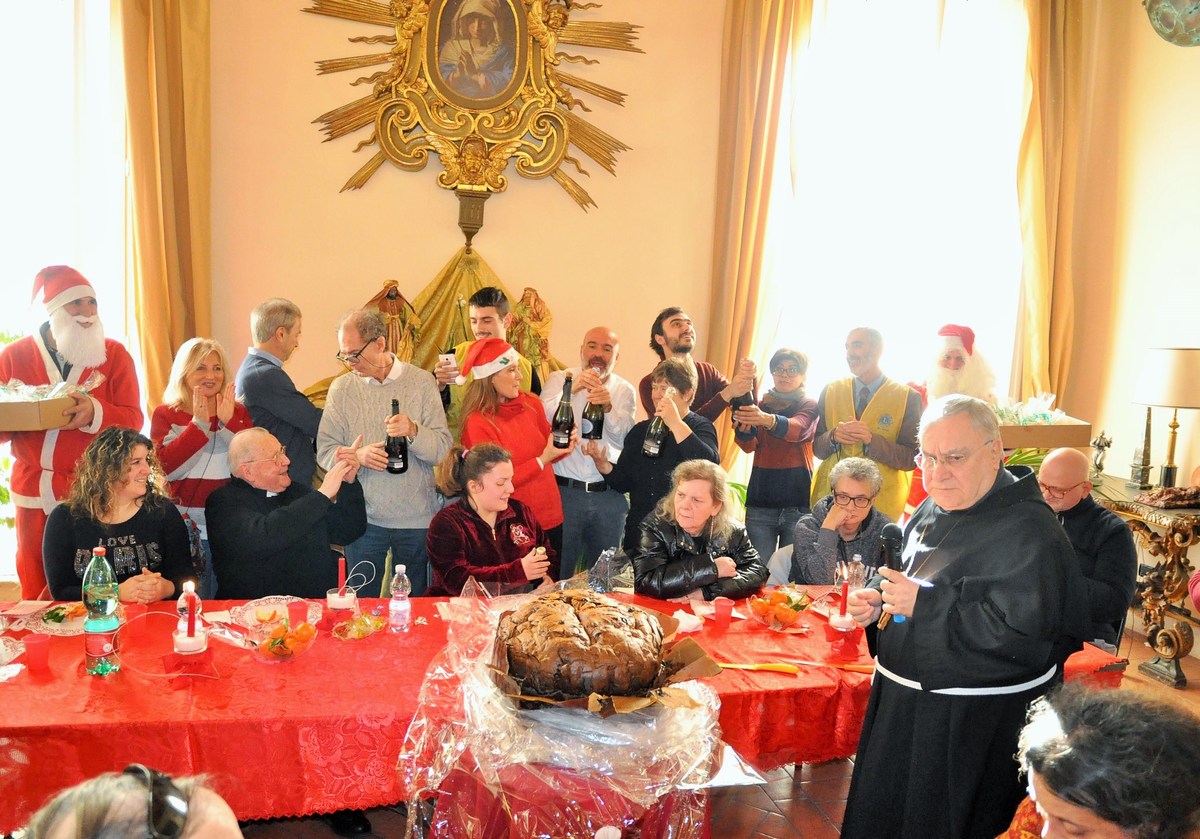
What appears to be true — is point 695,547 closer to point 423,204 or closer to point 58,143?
point 423,204

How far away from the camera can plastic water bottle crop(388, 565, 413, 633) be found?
3.07 meters

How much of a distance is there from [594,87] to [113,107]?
2.87 m

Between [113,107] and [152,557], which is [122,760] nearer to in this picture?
[152,557]

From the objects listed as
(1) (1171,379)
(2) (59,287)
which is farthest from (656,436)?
(1) (1171,379)

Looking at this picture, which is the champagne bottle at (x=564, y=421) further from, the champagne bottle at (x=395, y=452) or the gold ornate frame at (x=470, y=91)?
the gold ornate frame at (x=470, y=91)

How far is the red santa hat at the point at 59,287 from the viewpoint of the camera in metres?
4.11

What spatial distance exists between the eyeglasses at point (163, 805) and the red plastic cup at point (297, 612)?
1835 mm

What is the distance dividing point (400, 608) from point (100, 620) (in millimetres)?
893

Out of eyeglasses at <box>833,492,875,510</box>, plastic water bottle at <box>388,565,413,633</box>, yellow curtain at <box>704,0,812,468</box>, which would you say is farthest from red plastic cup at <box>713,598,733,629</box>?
yellow curtain at <box>704,0,812,468</box>

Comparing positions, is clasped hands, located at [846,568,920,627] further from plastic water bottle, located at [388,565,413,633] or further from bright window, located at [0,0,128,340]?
bright window, located at [0,0,128,340]

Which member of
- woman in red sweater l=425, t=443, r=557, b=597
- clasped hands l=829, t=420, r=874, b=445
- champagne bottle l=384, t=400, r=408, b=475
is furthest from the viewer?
clasped hands l=829, t=420, r=874, b=445

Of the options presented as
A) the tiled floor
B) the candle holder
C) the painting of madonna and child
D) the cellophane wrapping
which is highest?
the painting of madonna and child

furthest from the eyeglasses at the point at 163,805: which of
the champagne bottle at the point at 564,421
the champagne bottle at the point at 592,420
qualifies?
the champagne bottle at the point at 592,420

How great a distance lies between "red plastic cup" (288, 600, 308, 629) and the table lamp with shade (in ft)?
15.3
